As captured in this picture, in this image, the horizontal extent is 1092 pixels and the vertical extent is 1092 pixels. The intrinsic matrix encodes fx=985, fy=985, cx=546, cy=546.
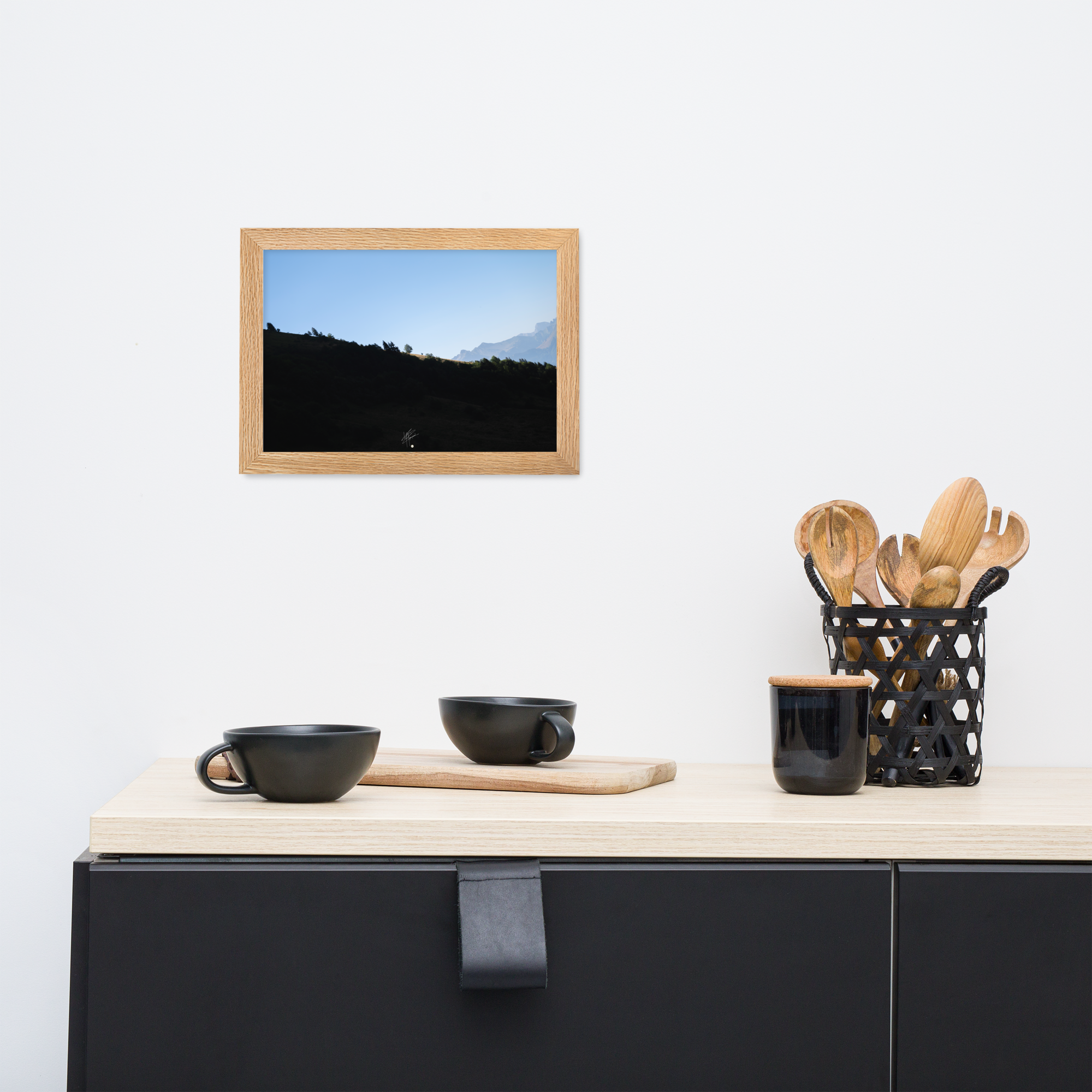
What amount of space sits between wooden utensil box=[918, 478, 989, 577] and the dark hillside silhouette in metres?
0.45

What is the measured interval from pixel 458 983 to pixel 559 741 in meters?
0.25

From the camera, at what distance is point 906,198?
48.4 inches

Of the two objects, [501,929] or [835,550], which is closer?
[501,929]

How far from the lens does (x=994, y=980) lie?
77 cm

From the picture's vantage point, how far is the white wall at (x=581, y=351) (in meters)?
1.19

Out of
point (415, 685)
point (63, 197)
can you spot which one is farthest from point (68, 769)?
point (63, 197)

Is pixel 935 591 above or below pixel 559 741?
above

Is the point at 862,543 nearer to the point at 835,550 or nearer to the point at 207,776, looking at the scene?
the point at 835,550

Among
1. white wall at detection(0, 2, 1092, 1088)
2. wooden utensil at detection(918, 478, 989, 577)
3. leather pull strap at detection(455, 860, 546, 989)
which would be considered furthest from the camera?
white wall at detection(0, 2, 1092, 1088)

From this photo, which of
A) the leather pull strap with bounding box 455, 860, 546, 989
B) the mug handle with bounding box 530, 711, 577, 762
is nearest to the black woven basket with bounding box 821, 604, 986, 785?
the mug handle with bounding box 530, 711, 577, 762

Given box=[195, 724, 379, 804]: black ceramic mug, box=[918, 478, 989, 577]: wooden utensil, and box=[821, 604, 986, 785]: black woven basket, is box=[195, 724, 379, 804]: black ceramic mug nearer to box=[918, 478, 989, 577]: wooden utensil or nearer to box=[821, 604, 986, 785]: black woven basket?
box=[821, 604, 986, 785]: black woven basket

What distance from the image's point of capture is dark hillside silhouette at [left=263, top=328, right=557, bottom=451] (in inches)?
47.1

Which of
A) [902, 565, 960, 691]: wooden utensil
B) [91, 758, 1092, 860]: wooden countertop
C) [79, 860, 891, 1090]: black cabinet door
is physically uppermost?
[902, 565, 960, 691]: wooden utensil

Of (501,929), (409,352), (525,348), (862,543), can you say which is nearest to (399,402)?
(409,352)
